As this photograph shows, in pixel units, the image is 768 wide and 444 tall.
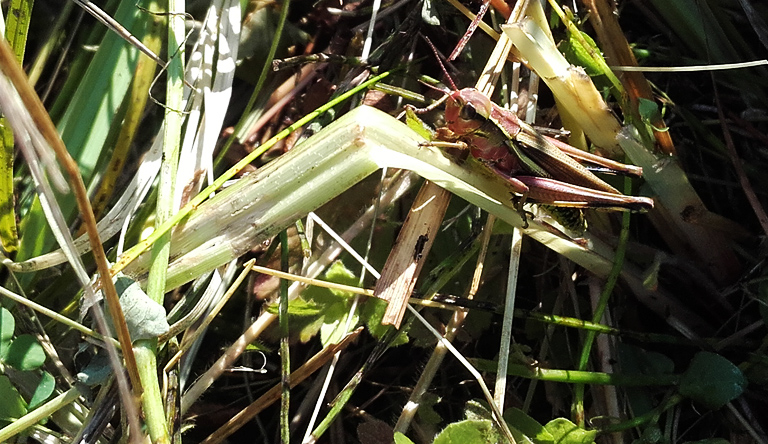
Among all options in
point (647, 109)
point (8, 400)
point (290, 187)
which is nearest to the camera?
point (290, 187)

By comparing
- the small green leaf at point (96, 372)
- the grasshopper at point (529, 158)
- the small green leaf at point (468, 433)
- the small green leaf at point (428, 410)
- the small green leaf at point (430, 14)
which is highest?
the small green leaf at point (430, 14)

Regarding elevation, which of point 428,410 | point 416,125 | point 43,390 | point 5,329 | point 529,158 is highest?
point 416,125

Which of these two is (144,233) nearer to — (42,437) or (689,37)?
(42,437)

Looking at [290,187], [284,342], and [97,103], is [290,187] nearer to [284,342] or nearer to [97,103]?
[284,342]

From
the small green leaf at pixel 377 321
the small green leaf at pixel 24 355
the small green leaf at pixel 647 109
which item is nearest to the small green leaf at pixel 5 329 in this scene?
the small green leaf at pixel 24 355

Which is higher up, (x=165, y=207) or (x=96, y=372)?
(x=165, y=207)

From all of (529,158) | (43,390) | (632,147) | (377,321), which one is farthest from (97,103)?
(632,147)

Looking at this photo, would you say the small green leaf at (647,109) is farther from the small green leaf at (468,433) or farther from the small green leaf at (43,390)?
the small green leaf at (43,390)
